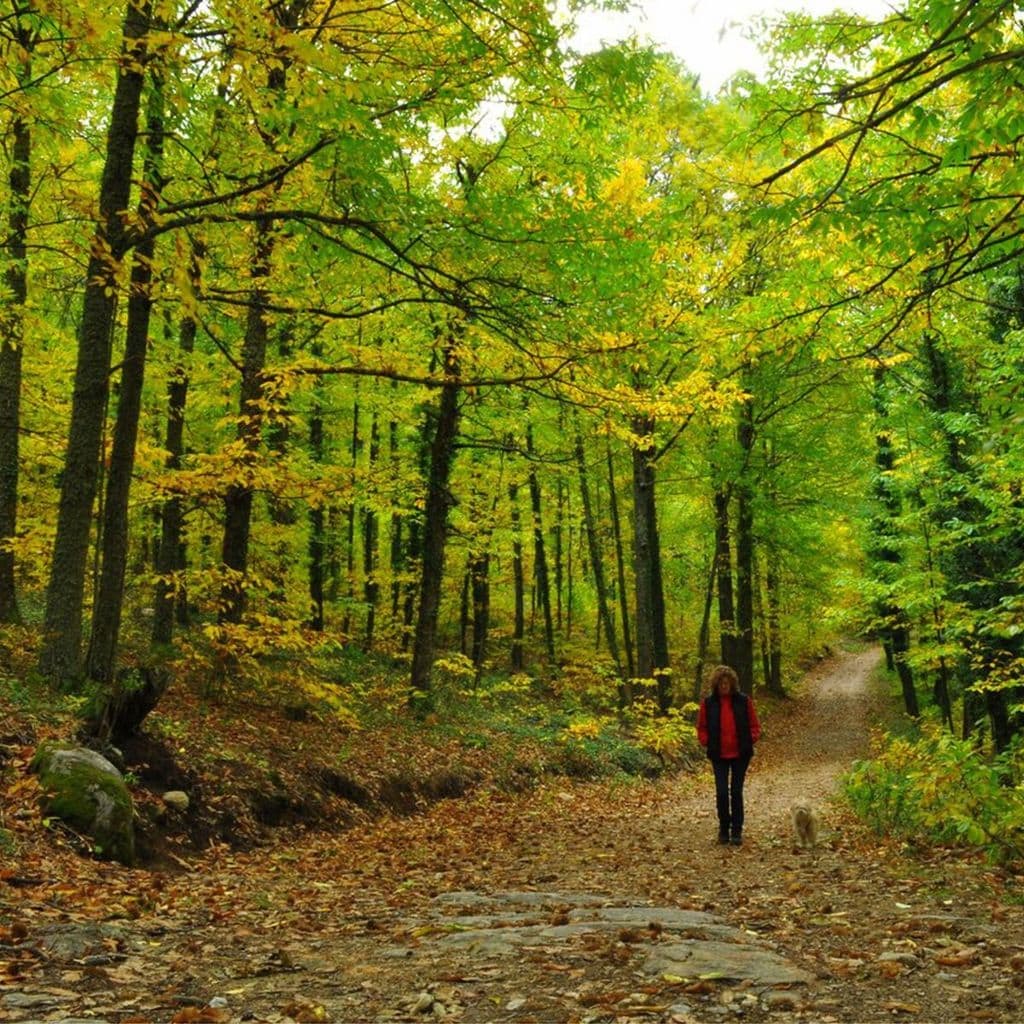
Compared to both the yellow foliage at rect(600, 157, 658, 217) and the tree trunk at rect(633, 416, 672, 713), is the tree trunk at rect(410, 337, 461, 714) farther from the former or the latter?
the tree trunk at rect(633, 416, 672, 713)

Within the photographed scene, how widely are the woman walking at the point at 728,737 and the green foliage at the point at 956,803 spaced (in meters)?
1.46

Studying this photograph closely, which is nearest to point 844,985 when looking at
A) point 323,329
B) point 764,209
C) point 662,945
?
point 662,945

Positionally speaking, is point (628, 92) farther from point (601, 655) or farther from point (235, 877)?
point (601, 655)

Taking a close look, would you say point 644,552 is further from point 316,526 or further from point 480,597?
point 316,526

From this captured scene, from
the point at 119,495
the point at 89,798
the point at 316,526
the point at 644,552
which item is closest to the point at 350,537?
the point at 316,526

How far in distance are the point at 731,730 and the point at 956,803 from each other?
2054mm

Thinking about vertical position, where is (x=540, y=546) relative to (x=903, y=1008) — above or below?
above

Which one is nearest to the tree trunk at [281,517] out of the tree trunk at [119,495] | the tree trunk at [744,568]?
the tree trunk at [119,495]

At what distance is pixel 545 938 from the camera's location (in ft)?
13.9

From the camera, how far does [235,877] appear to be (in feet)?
19.8

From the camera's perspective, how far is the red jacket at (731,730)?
8078 mm

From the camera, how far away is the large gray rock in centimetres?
568

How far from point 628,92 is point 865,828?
25.0 feet

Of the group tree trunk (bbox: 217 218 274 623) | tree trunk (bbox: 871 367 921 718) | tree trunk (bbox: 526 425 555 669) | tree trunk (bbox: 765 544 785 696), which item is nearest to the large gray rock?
tree trunk (bbox: 217 218 274 623)
